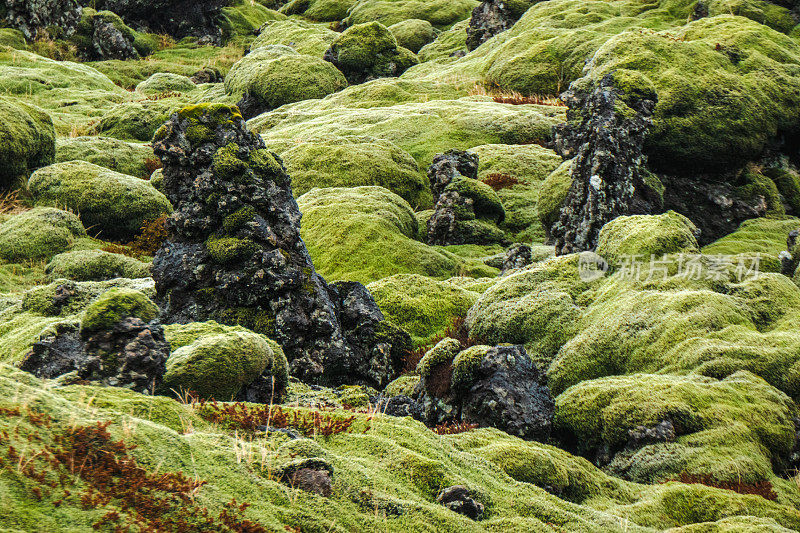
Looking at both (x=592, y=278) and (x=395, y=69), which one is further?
(x=395, y=69)

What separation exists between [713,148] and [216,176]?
18.0m

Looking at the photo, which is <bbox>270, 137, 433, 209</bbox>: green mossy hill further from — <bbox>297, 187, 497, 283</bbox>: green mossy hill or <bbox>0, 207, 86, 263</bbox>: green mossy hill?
<bbox>0, 207, 86, 263</bbox>: green mossy hill

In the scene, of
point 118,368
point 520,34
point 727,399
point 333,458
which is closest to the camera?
point 333,458

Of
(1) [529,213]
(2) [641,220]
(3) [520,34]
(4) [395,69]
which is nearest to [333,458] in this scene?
(2) [641,220]

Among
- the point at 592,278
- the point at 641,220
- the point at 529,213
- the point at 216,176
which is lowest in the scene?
the point at 529,213

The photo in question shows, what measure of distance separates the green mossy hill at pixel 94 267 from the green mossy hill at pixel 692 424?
43.3 feet

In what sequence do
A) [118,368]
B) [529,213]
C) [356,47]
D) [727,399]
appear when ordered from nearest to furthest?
1. [118,368]
2. [727,399]
3. [529,213]
4. [356,47]

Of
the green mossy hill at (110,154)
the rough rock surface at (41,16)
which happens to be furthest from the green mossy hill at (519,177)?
the rough rock surface at (41,16)

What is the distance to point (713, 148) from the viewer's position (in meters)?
22.4

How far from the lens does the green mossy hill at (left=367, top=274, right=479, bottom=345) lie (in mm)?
16531

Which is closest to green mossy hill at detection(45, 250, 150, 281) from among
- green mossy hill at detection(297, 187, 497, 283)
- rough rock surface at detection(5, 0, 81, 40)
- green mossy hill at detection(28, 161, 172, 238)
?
green mossy hill at detection(28, 161, 172, 238)

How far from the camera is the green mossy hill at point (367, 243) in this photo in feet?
65.3

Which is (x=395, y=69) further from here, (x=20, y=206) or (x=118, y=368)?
(x=118, y=368)

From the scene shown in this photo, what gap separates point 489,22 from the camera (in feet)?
167
